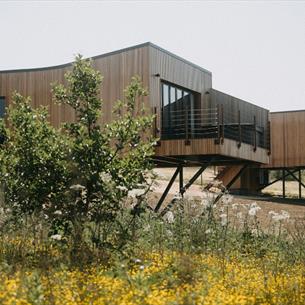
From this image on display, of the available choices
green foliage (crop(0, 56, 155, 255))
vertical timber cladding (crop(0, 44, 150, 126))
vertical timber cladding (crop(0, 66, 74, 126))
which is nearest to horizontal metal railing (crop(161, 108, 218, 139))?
vertical timber cladding (crop(0, 44, 150, 126))

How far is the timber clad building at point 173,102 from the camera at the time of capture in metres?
18.9

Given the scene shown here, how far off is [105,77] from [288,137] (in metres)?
17.0

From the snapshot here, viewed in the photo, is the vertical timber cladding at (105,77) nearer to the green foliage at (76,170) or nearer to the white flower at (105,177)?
the green foliage at (76,170)

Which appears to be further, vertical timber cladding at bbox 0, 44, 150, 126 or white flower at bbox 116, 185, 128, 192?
vertical timber cladding at bbox 0, 44, 150, 126

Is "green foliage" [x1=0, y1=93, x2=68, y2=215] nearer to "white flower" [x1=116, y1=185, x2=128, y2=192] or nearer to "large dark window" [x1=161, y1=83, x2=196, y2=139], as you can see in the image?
"white flower" [x1=116, y1=185, x2=128, y2=192]

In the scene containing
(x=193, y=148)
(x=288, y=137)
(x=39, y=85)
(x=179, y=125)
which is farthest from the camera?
(x=288, y=137)

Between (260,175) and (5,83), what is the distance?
2380 cm

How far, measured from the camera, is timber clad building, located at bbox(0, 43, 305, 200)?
62.1 feet

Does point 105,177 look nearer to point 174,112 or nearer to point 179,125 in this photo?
point 179,125

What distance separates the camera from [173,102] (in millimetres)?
20844

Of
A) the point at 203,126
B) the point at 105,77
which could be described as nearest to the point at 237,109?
the point at 203,126

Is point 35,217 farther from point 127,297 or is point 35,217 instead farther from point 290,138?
point 290,138

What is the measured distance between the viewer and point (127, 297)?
21.6ft

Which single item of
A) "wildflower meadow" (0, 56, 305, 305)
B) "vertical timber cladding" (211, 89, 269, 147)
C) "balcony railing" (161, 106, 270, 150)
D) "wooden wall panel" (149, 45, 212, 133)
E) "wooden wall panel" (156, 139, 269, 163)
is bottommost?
"wildflower meadow" (0, 56, 305, 305)
